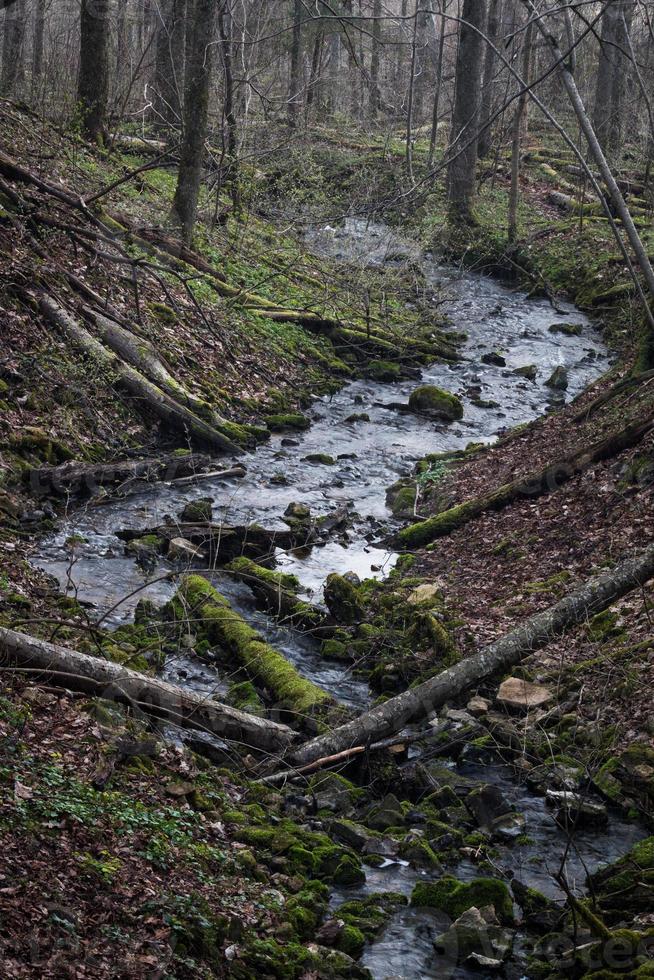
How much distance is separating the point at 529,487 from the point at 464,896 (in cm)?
628

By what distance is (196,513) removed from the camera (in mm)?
10406

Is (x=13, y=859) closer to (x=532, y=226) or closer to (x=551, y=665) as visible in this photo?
(x=551, y=665)

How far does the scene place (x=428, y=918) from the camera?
5.09 meters

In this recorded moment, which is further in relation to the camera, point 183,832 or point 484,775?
point 484,775

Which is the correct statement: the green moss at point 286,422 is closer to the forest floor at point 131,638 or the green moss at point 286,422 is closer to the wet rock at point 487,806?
the forest floor at point 131,638

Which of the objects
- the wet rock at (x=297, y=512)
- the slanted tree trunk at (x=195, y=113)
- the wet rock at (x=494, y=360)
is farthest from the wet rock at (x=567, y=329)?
the wet rock at (x=297, y=512)

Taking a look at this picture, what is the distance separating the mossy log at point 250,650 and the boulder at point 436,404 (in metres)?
7.95

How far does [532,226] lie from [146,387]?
50.8ft

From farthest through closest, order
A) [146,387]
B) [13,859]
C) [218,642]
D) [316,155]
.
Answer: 1. [316,155]
2. [146,387]
3. [218,642]
4. [13,859]

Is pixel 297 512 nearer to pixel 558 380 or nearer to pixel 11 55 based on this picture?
pixel 558 380

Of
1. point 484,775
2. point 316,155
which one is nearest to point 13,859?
point 484,775

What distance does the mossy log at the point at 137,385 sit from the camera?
1202 cm

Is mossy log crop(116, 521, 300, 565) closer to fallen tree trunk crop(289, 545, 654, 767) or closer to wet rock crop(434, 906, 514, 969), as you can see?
fallen tree trunk crop(289, 545, 654, 767)

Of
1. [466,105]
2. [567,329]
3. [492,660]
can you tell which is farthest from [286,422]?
[466,105]
